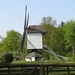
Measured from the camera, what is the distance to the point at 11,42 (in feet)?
244

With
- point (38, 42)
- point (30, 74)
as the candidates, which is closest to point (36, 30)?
point (38, 42)

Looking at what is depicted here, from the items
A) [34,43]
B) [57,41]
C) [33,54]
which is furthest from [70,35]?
[33,54]

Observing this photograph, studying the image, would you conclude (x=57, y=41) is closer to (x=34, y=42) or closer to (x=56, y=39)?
(x=56, y=39)

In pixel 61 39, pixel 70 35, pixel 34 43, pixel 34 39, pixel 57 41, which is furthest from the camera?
pixel 61 39

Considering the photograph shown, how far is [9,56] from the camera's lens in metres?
37.4

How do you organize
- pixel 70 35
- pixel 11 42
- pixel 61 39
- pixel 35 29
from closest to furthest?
pixel 35 29, pixel 70 35, pixel 61 39, pixel 11 42

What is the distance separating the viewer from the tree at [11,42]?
73125mm

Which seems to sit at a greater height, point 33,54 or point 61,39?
point 61,39

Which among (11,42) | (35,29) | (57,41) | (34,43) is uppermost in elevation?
(35,29)

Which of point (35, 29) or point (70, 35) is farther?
point (70, 35)

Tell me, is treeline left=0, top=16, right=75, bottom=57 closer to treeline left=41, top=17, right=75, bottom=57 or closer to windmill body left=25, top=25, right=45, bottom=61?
treeline left=41, top=17, right=75, bottom=57

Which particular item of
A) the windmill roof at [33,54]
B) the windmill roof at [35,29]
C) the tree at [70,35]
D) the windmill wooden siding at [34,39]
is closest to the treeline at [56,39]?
the tree at [70,35]

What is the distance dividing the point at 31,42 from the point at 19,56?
5.58 m

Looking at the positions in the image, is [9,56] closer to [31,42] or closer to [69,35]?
[31,42]
